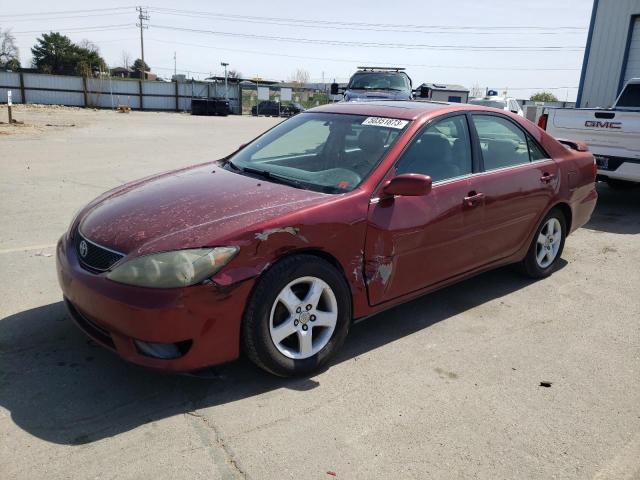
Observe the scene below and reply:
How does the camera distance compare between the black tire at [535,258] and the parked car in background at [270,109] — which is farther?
the parked car in background at [270,109]

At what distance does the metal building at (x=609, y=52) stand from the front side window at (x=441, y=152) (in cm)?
1179

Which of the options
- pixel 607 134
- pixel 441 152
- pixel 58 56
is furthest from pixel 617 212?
pixel 58 56

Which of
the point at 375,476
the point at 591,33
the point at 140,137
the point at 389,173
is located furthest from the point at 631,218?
the point at 140,137

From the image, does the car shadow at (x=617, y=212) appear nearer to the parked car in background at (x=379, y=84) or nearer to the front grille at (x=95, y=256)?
the front grille at (x=95, y=256)

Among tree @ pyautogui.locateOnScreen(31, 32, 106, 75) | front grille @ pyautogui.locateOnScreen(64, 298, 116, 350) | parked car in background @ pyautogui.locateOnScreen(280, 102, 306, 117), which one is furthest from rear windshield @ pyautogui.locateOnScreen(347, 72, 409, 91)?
tree @ pyautogui.locateOnScreen(31, 32, 106, 75)

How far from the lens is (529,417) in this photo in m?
2.90

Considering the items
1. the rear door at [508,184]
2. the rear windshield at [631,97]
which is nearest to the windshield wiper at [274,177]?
the rear door at [508,184]

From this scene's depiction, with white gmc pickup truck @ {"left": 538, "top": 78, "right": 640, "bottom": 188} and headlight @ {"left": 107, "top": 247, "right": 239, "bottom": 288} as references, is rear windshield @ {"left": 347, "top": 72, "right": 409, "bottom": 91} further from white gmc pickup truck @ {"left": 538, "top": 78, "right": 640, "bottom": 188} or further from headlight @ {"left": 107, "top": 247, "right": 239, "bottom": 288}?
headlight @ {"left": 107, "top": 247, "right": 239, "bottom": 288}

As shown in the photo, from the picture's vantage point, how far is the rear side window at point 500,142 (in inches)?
168

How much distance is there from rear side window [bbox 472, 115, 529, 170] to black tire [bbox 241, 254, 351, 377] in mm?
1775

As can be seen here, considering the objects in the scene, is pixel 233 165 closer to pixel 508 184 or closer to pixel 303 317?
pixel 303 317

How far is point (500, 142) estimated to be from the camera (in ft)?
14.6

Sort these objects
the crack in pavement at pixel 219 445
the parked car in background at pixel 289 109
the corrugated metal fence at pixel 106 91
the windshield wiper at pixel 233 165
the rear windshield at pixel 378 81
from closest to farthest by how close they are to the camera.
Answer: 1. the crack in pavement at pixel 219 445
2. the windshield wiper at pixel 233 165
3. the rear windshield at pixel 378 81
4. the corrugated metal fence at pixel 106 91
5. the parked car in background at pixel 289 109

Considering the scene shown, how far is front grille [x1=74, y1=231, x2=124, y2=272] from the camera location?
288 centimetres
